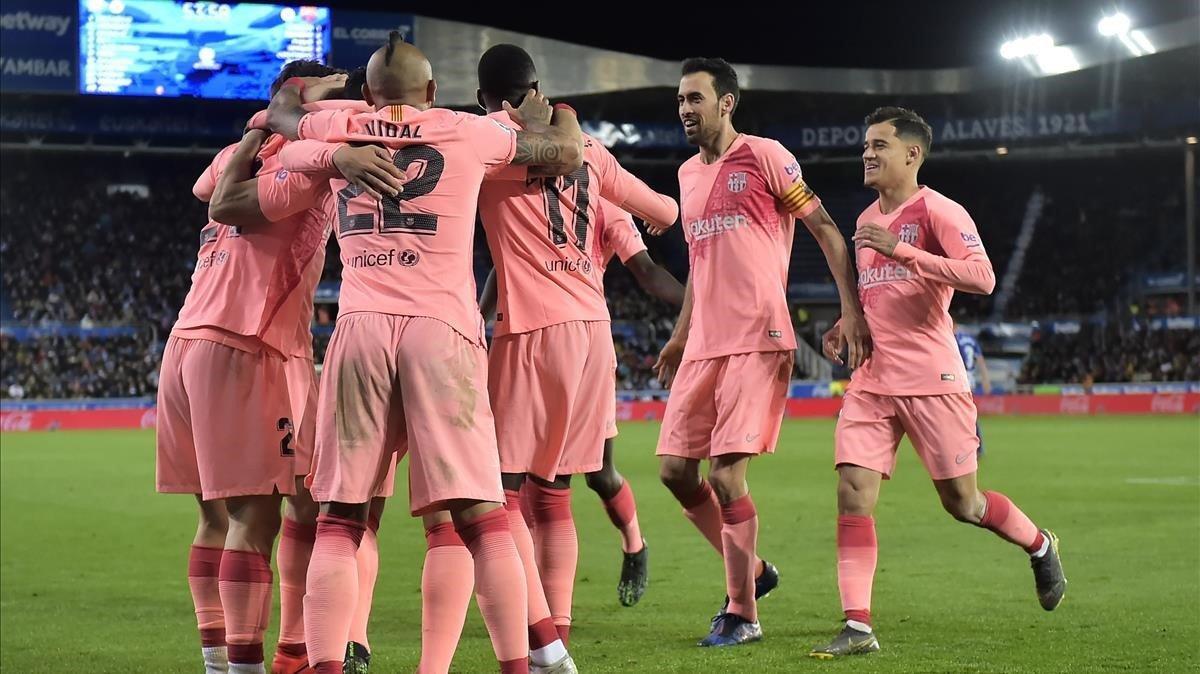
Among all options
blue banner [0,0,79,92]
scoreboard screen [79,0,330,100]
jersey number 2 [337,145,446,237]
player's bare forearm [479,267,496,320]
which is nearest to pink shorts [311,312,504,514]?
jersey number 2 [337,145,446,237]

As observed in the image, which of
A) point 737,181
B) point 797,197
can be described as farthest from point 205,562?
point 797,197

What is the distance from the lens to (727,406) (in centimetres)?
696

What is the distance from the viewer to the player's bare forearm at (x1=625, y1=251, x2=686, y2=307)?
21.9 ft

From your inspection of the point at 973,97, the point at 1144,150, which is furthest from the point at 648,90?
the point at 1144,150

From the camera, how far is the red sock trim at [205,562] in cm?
576

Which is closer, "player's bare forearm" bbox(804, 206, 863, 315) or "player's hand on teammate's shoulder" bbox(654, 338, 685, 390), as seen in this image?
"player's bare forearm" bbox(804, 206, 863, 315)

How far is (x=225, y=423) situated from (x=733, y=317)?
268cm

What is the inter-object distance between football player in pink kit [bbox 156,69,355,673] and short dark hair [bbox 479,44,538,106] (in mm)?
660

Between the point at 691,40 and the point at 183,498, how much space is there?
3708 centimetres

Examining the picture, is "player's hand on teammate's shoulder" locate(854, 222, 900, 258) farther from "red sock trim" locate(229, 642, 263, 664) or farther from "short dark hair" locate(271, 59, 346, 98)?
"red sock trim" locate(229, 642, 263, 664)

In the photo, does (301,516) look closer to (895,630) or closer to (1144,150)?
(895,630)

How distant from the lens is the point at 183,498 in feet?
51.9

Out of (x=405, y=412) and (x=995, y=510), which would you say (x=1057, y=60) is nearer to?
(x=995, y=510)

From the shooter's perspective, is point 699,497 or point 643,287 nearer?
point 699,497
